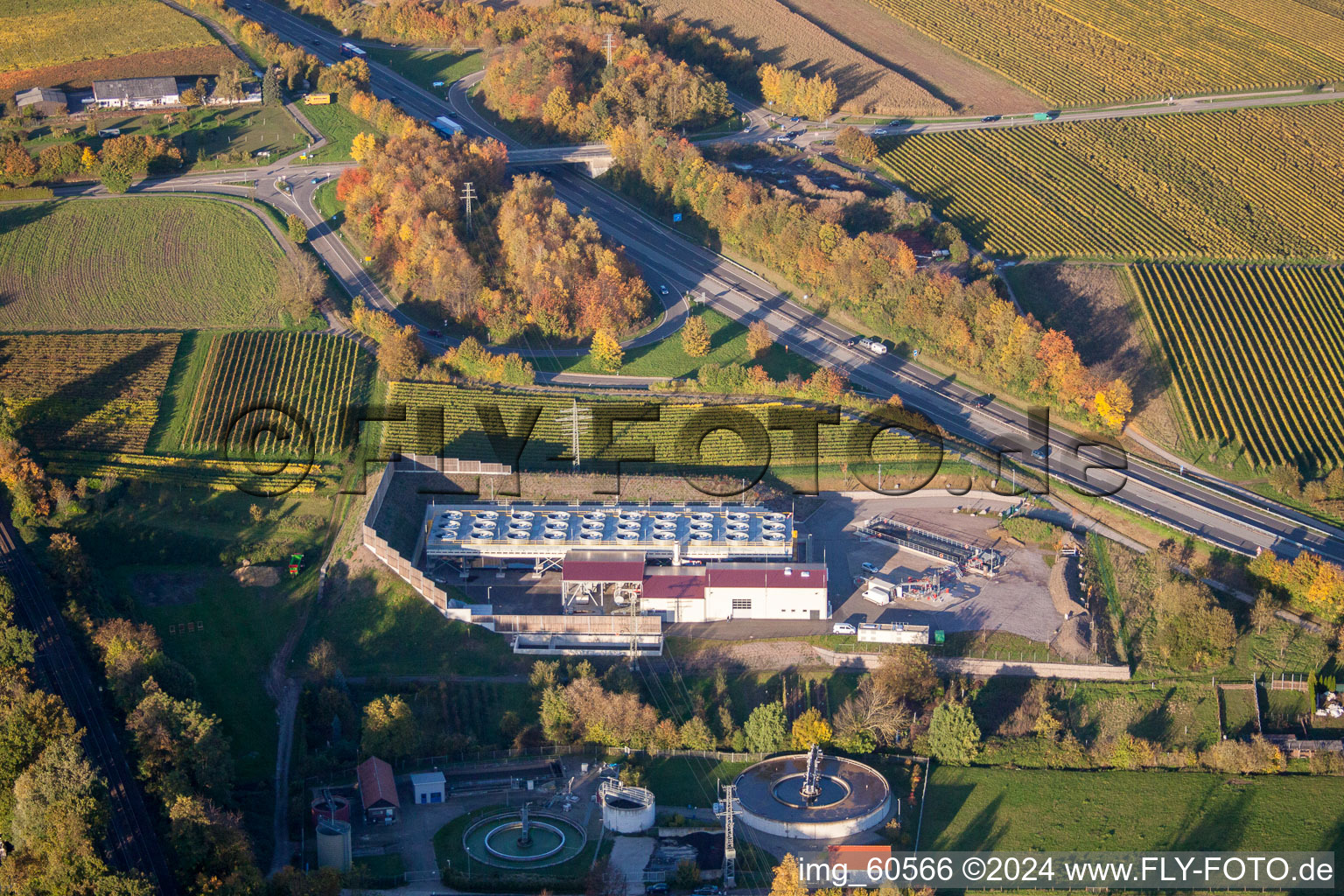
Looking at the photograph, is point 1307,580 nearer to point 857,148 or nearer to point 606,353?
point 606,353

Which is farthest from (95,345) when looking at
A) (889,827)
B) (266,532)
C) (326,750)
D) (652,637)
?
(889,827)

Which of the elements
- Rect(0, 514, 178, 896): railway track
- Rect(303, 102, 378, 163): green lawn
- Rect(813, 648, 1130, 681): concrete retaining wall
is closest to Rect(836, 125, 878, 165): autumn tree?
Rect(303, 102, 378, 163): green lawn

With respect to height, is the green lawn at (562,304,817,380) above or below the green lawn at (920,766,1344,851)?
above

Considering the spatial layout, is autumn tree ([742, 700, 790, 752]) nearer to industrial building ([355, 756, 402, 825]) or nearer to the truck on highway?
industrial building ([355, 756, 402, 825])

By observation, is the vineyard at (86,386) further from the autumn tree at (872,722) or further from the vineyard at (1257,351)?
the vineyard at (1257,351)

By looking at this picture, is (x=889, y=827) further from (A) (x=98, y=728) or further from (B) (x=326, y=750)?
(A) (x=98, y=728)

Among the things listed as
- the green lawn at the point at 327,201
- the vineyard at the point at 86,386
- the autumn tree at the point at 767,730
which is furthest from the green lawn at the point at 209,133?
the autumn tree at the point at 767,730
